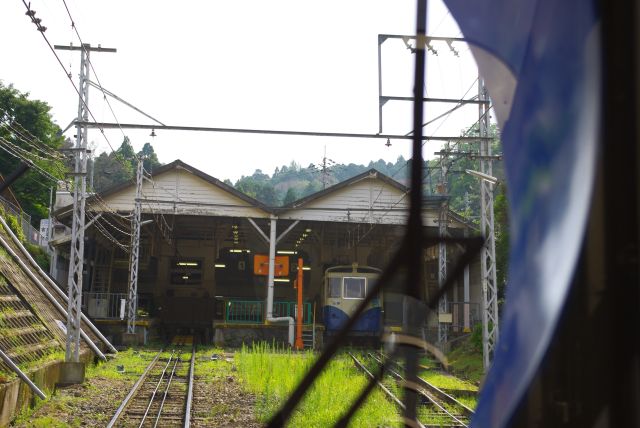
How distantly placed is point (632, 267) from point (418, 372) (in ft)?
1.71

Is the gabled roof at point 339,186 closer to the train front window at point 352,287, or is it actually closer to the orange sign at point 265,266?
the orange sign at point 265,266

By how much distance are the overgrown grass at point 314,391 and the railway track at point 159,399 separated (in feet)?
4.43

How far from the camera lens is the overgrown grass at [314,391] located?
741cm

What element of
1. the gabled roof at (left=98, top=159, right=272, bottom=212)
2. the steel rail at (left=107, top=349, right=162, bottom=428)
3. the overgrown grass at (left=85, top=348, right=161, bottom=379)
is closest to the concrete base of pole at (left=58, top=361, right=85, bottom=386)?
the steel rail at (left=107, top=349, right=162, bottom=428)

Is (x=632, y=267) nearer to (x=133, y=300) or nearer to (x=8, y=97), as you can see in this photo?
(x=133, y=300)

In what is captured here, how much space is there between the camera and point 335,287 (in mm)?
26203

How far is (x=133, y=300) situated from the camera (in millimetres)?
25359

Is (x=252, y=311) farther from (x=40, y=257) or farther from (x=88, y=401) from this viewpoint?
(x=88, y=401)

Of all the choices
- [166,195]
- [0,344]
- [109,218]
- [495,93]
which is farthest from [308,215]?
[495,93]

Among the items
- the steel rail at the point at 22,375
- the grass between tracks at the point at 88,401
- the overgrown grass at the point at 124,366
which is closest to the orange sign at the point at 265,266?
the overgrown grass at the point at 124,366

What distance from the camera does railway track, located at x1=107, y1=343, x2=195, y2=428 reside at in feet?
38.2

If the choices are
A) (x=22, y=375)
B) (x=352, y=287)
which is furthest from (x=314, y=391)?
(x=352, y=287)

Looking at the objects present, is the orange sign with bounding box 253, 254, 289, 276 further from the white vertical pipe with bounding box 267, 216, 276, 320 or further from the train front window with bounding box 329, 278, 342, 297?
the train front window with bounding box 329, 278, 342, 297

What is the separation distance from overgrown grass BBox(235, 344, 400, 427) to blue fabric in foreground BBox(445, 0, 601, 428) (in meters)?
2.70
